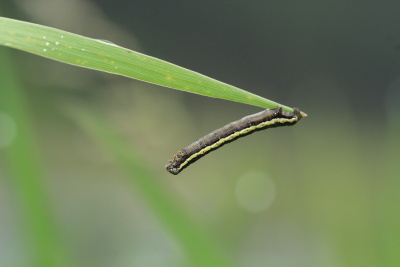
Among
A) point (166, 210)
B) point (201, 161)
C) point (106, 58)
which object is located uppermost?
point (201, 161)

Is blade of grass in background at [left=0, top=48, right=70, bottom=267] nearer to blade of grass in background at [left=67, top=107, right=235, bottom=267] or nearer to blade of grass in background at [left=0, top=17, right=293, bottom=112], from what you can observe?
blade of grass in background at [left=67, top=107, right=235, bottom=267]

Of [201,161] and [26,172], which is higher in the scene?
[201,161]

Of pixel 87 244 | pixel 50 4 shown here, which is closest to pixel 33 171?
pixel 50 4

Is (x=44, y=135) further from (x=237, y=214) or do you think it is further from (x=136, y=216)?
(x=237, y=214)

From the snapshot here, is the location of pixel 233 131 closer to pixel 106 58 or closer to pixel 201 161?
pixel 106 58

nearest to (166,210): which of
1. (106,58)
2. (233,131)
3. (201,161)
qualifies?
(233,131)

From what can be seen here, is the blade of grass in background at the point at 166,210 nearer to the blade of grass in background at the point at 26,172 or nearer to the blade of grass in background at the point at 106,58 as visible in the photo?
the blade of grass in background at the point at 26,172
